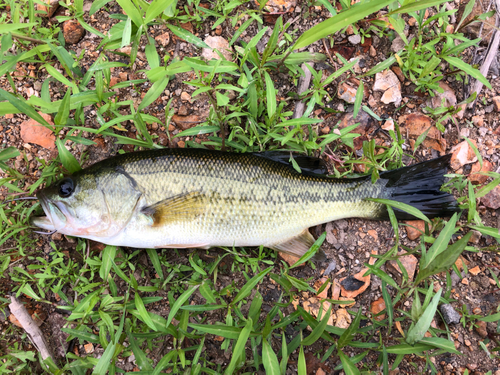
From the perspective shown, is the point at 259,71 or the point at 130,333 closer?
the point at 130,333

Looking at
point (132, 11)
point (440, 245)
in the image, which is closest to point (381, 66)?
point (440, 245)

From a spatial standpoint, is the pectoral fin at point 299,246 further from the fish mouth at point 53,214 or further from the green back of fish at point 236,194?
the fish mouth at point 53,214

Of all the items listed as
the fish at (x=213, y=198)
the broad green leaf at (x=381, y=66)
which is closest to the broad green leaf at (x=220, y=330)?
the fish at (x=213, y=198)

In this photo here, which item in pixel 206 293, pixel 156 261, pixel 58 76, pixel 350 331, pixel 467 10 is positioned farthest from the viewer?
pixel 467 10

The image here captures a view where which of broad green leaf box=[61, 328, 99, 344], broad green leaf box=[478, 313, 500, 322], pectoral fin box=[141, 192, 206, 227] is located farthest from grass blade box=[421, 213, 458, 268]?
broad green leaf box=[61, 328, 99, 344]

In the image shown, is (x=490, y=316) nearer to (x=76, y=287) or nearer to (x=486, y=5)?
(x=486, y=5)

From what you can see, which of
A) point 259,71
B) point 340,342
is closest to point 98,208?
point 259,71

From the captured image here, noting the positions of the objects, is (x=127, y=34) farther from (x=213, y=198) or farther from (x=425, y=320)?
(x=425, y=320)
